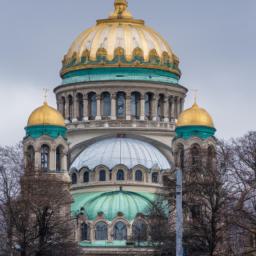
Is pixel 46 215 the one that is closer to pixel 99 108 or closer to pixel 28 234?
pixel 28 234

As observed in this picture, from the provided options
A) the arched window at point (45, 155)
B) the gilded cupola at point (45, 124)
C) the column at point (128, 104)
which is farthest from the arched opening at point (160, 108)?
the arched window at point (45, 155)

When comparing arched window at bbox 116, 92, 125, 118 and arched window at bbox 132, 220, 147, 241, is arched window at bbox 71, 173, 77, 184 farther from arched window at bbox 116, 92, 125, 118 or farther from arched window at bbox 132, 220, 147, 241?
arched window at bbox 132, 220, 147, 241

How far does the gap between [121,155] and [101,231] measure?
5444 millimetres

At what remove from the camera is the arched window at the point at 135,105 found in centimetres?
10606

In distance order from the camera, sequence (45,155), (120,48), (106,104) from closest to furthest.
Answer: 1. (45,155)
2. (106,104)
3. (120,48)

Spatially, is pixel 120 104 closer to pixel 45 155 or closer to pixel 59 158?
pixel 59 158

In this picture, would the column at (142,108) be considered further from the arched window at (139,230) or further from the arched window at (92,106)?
the arched window at (139,230)

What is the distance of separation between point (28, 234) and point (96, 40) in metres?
28.9

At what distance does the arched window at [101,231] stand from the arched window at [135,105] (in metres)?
9.35

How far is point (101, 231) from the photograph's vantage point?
326ft

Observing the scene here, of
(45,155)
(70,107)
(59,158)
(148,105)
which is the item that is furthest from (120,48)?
(45,155)

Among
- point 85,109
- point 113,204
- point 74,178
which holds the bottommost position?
point 113,204

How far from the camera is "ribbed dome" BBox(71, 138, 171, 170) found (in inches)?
4035

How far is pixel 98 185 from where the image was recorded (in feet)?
335
